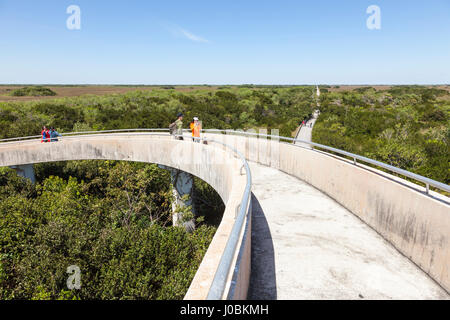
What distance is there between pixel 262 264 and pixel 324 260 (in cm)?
113

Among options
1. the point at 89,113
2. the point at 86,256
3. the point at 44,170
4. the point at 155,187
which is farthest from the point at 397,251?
the point at 89,113

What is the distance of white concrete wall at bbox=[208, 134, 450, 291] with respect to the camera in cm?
453

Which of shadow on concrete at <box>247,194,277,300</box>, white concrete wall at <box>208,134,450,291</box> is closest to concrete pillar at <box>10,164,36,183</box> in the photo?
white concrete wall at <box>208,134,450,291</box>

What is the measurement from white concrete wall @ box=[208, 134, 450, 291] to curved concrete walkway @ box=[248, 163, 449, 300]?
8.1 inches

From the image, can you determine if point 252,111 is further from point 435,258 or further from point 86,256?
point 435,258

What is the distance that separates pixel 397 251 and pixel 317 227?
157 cm

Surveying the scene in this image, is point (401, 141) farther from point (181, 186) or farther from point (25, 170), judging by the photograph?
point (25, 170)

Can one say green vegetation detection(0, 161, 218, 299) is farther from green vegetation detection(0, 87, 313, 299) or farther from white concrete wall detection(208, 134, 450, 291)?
white concrete wall detection(208, 134, 450, 291)

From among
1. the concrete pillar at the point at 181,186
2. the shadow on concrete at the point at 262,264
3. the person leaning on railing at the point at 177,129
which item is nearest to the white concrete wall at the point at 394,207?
the shadow on concrete at the point at 262,264

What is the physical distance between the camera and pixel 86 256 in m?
13.1

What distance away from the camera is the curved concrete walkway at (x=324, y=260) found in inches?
168

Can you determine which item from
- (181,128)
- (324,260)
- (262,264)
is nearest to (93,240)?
(181,128)

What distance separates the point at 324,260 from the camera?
5098 millimetres
